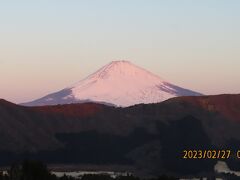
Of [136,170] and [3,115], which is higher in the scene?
[3,115]

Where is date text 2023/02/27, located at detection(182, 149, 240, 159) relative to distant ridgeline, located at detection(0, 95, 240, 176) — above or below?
below

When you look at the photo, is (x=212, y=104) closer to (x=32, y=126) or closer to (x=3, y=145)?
(x=32, y=126)

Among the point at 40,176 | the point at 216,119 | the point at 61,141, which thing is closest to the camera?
the point at 40,176

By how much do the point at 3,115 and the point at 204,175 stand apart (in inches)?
1473

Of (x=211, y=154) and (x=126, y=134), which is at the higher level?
(x=126, y=134)

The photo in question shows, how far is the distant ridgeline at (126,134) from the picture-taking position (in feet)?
387

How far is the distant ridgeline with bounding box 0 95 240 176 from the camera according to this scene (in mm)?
118062

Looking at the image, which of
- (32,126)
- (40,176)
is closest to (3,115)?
(32,126)

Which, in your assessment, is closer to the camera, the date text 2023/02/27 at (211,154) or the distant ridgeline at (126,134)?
the distant ridgeline at (126,134)

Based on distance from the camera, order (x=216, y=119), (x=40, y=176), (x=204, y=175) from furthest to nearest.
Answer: (x=216, y=119)
(x=204, y=175)
(x=40, y=176)

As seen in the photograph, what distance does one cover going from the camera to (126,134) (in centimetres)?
13100

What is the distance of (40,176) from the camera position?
54906mm

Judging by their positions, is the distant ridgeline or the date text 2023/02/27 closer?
the distant ridgeline

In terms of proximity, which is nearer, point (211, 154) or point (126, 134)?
point (211, 154)
